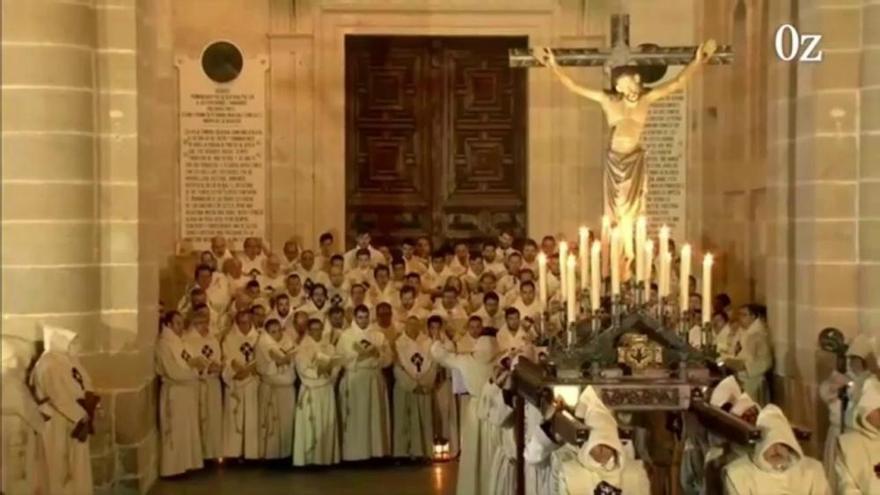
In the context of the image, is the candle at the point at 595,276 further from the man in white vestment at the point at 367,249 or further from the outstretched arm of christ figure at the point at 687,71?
the man in white vestment at the point at 367,249

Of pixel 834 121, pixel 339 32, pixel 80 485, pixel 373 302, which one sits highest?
pixel 339 32

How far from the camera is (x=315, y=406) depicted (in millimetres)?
13852

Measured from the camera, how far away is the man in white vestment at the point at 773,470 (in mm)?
8922

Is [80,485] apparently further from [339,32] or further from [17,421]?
[339,32]

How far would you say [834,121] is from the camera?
38.4 ft

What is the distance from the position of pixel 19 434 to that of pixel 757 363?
6.15 meters

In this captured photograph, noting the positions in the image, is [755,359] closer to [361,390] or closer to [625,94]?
[625,94]

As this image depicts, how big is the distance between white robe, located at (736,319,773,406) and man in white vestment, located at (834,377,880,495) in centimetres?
242

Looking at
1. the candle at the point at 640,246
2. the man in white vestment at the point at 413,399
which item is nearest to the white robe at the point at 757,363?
the candle at the point at 640,246

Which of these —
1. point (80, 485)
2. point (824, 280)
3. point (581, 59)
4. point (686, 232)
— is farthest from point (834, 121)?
point (80, 485)

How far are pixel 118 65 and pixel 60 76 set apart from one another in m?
0.64

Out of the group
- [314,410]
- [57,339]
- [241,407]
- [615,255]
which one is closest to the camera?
[615,255]

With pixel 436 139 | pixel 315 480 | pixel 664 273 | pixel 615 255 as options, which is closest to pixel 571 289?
pixel 615 255

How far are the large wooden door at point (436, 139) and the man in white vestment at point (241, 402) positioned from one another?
366 centimetres
